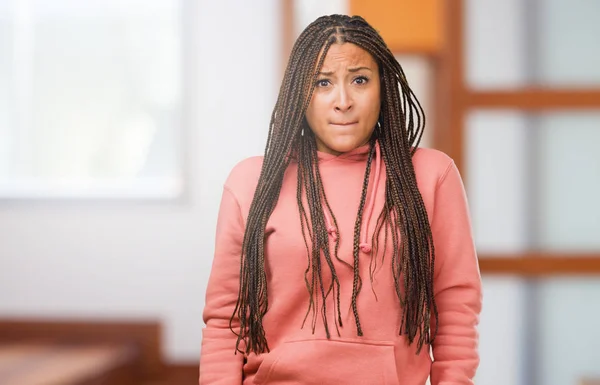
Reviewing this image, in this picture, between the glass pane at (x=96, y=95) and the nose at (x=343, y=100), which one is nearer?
the nose at (x=343, y=100)

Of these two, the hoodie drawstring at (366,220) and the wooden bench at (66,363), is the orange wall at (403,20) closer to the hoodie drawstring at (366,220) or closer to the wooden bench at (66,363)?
the hoodie drawstring at (366,220)

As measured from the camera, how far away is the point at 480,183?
2146 millimetres

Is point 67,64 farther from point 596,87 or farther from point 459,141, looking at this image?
point 596,87

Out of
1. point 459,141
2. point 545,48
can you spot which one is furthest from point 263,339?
point 545,48

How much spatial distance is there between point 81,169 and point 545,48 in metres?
1.80

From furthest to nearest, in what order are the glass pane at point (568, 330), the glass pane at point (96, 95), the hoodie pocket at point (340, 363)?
the glass pane at point (96, 95) → the glass pane at point (568, 330) → the hoodie pocket at point (340, 363)

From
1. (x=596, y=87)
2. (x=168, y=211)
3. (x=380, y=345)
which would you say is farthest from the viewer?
(x=168, y=211)

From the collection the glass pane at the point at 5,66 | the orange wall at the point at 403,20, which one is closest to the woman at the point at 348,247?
the orange wall at the point at 403,20

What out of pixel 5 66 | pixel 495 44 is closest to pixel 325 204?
pixel 495 44

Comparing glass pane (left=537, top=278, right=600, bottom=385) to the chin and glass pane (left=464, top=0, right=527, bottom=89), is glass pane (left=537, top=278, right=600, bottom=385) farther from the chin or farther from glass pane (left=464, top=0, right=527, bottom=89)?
the chin

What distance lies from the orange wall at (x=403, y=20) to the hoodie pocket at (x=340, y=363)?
134 cm

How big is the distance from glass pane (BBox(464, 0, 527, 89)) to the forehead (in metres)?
1.35

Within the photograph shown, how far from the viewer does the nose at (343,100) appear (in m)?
0.87

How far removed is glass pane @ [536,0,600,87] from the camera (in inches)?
84.3
